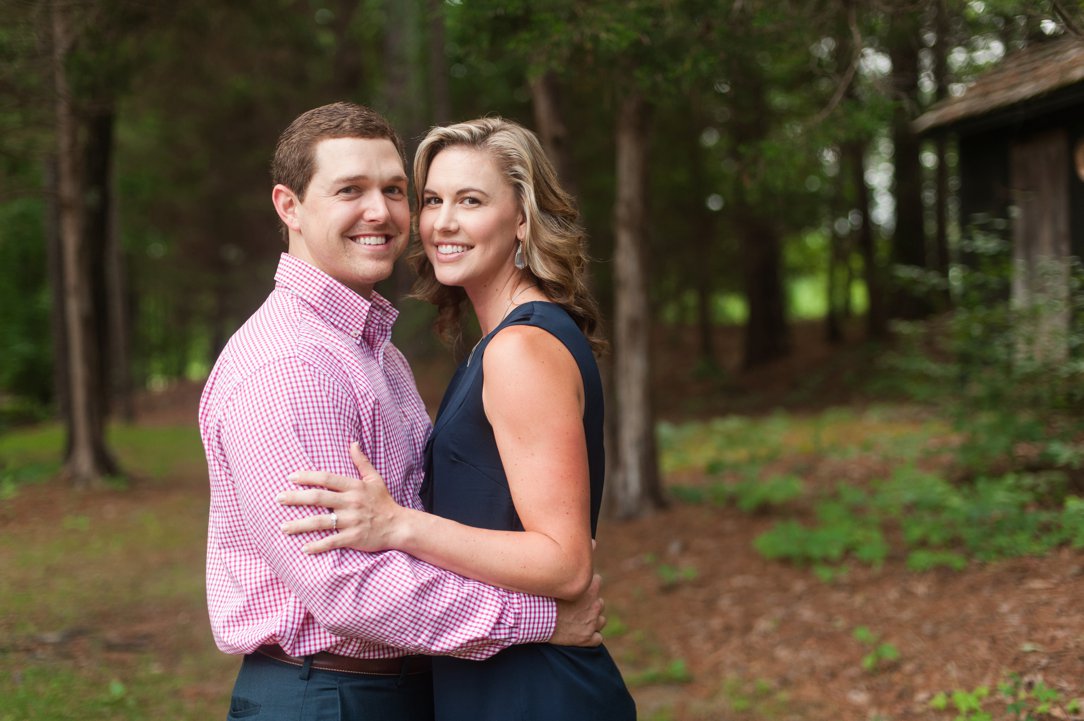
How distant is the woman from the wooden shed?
706 cm

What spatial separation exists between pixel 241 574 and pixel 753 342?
21.9 metres

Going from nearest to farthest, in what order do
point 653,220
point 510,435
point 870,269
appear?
1. point 510,435
2. point 653,220
3. point 870,269

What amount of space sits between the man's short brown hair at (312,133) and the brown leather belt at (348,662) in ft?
3.71

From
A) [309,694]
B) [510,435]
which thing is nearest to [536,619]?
[510,435]

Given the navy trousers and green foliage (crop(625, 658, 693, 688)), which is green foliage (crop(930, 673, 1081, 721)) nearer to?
green foliage (crop(625, 658, 693, 688))

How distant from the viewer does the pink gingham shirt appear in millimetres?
2146

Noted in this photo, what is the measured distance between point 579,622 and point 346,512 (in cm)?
67

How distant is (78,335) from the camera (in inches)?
503

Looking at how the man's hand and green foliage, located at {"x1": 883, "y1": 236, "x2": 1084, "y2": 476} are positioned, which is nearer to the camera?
the man's hand

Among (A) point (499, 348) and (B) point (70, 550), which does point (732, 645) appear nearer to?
(A) point (499, 348)

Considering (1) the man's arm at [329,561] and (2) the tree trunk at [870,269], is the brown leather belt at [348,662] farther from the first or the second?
(2) the tree trunk at [870,269]

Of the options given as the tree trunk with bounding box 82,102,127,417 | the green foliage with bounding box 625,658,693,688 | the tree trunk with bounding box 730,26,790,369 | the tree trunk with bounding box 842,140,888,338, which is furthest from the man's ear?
the tree trunk with bounding box 842,140,888,338

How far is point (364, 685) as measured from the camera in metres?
2.41

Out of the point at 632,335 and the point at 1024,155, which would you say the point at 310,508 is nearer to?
the point at 632,335
